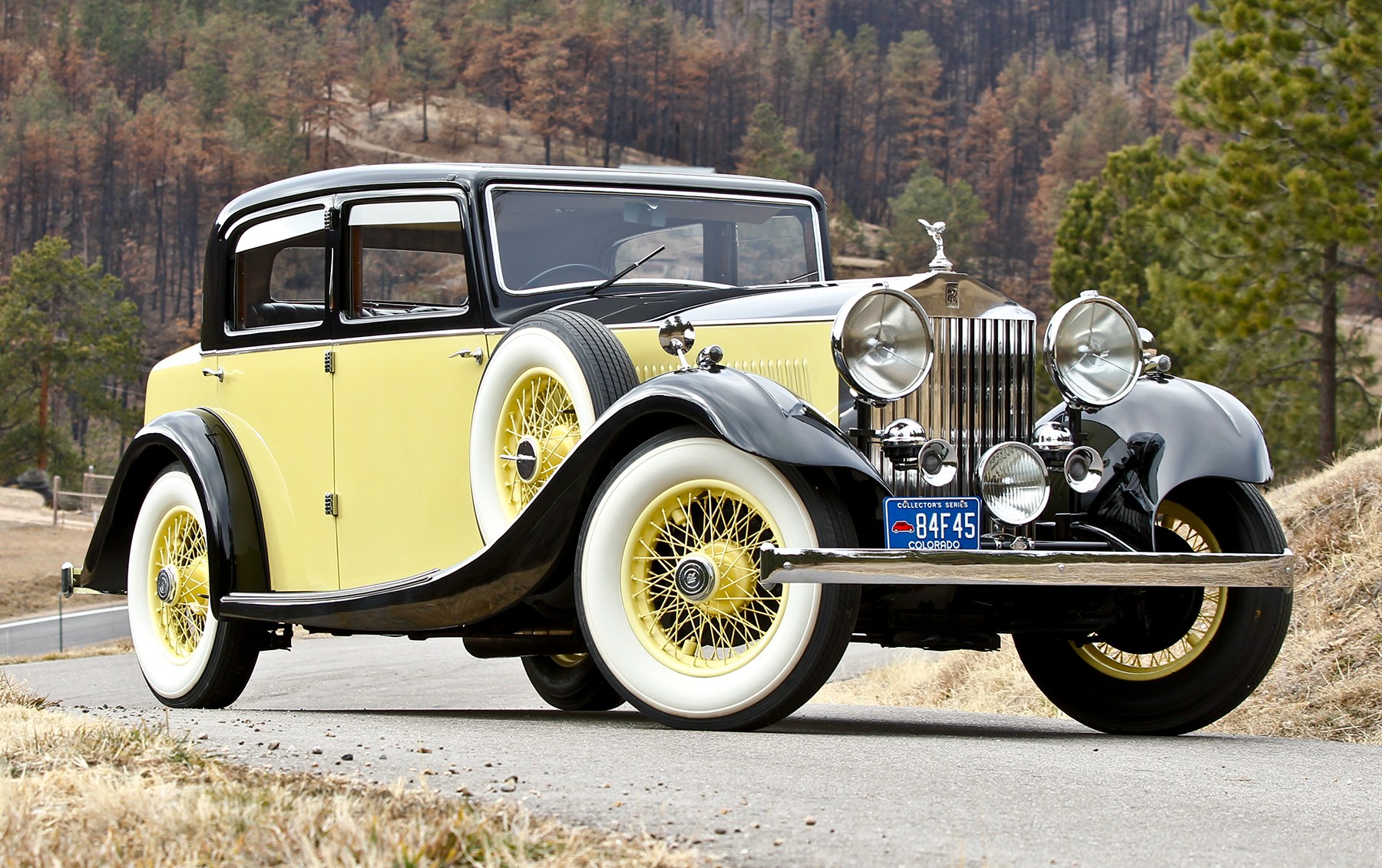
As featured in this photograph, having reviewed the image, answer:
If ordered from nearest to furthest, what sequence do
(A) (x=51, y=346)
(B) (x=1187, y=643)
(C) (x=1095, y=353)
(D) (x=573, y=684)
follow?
(C) (x=1095, y=353) → (B) (x=1187, y=643) → (D) (x=573, y=684) → (A) (x=51, y=346)

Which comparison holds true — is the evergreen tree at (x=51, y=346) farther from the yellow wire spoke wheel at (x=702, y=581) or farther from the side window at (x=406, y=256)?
the yellow wire spoke wheel at (x=702, y=581)

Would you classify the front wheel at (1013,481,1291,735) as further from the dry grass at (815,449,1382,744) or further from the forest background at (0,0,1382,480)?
the forest background at (0,0,1382,480)

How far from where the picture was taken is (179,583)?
287 inches

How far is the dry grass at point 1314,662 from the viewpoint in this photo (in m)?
7.01

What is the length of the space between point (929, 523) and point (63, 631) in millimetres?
22732

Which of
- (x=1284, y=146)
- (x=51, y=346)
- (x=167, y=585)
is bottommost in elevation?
(x=51, y=346)

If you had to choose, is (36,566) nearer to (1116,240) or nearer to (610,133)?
(1116,240)

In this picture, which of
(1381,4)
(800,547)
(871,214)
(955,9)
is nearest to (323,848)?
(800,547)

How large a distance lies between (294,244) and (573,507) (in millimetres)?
2644

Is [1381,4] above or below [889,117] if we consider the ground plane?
below

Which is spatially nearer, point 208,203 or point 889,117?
point 208,203

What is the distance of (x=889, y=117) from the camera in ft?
405

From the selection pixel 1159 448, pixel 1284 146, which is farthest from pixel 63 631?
pixel 1159 448

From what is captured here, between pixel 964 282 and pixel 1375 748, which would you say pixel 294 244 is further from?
pixel 1375 748
